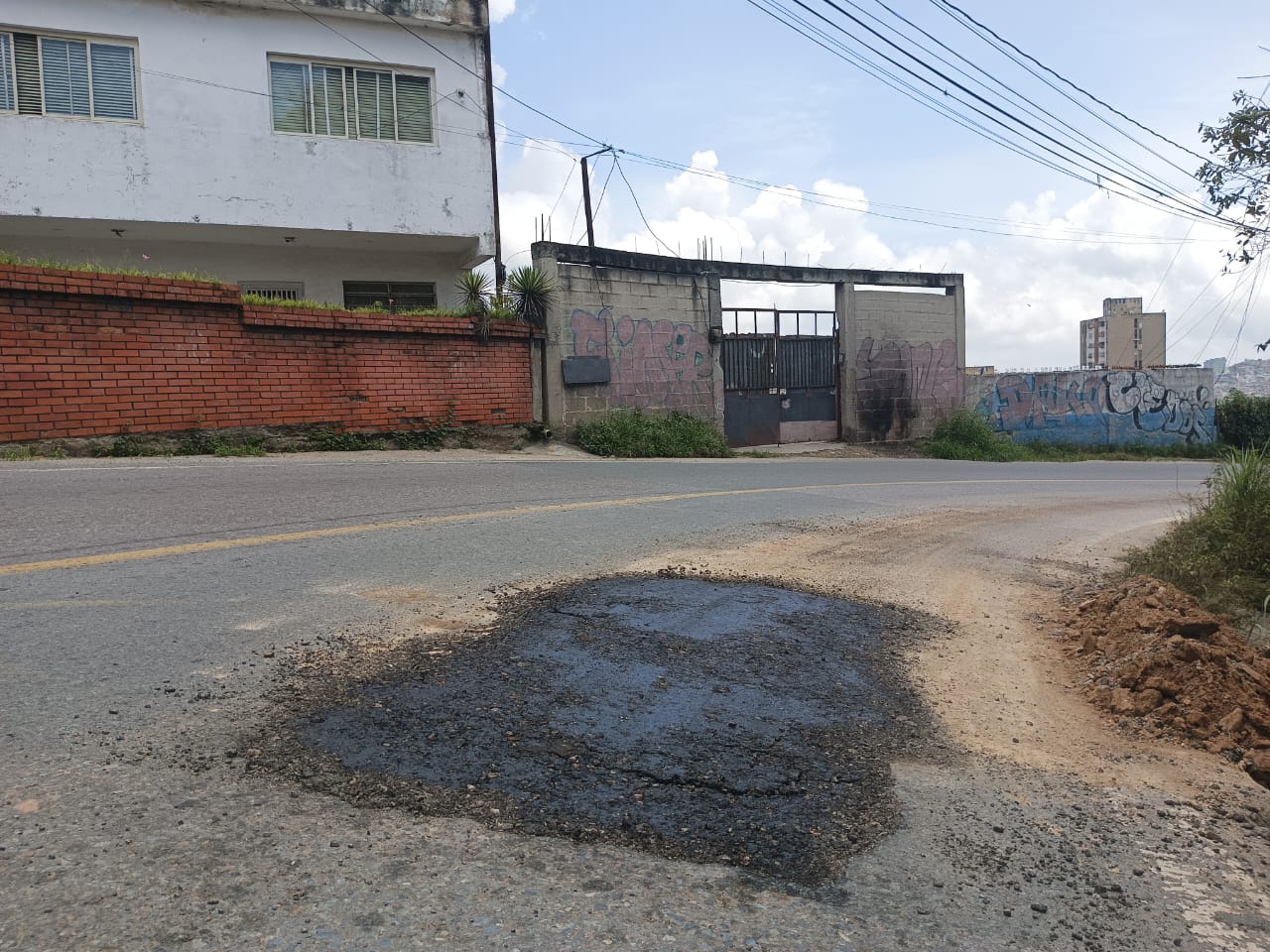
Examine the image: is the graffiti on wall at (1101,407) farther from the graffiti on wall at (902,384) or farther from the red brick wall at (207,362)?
the red brick wall at (207,362)

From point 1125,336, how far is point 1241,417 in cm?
957

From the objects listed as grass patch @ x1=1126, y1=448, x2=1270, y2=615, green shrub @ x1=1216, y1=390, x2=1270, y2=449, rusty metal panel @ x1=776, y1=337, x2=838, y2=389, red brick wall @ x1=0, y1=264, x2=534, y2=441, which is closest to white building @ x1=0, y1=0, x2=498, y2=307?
red brick wall @ x1=0, y1=264, x2=534, y2=441

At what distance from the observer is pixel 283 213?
54.1 ft

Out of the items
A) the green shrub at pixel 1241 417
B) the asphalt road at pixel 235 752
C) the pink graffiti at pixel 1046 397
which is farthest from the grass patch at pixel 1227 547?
the green shrub at pixel 1241 417

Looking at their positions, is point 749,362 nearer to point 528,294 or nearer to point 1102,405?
point 528,294

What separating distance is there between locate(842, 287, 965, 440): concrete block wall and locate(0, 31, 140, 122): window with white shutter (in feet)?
52.3

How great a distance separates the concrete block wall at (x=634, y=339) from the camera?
17188mm

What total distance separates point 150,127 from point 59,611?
13872 millimetres

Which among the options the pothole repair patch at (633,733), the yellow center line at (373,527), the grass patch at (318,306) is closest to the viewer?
the pothole repair patch at (633,733)

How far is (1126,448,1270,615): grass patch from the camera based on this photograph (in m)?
7.12

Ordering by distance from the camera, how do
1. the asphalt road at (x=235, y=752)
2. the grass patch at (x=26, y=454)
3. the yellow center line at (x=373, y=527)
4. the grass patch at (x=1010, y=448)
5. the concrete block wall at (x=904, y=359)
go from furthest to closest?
the grass patch at (x=1010, y=448) < the concrete block wall at (x=904, y=359) < the grass patch at (x=26, y=454) < the yellow center line at (x=373, y=527) < the asphalt road at (x=235, y=752)

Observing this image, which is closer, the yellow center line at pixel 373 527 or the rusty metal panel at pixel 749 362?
the yellow center line at pixel 373 527

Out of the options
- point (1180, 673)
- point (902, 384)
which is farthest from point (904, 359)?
point (1180, 673)

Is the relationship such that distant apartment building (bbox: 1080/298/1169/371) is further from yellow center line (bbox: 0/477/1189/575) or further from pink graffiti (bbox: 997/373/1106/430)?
yellow center line (bbox: 0/477/1189/575)
